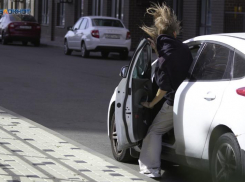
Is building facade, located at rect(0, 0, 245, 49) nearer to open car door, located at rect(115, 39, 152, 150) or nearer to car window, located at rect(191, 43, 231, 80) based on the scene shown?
open car door, located at rect(115, 39, 152, 150)

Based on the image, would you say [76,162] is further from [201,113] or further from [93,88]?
[93,88]

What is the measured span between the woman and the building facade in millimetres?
20707

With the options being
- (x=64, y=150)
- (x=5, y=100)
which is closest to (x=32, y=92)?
(x=5, y=100)

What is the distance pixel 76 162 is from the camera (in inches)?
289

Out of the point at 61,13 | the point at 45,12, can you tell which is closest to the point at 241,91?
the point at 61,13

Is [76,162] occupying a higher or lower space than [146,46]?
lower

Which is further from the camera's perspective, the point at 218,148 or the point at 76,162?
the point at 76,162

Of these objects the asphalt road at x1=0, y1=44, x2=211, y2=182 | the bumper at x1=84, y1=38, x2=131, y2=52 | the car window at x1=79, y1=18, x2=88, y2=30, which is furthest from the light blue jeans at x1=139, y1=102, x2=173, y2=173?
the car window at x1=79, y1=18, x2=88, y2=30

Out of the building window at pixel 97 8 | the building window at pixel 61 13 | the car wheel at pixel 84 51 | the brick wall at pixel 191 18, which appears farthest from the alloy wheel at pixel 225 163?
the building window at pixel 61 13

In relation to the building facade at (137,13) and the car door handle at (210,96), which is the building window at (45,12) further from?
the car door handle at (210,96)

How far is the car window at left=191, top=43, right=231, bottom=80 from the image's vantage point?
6371 millimetres

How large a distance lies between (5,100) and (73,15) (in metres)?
30.7

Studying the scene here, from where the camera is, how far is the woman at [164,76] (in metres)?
6.82

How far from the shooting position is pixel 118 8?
37.8m
